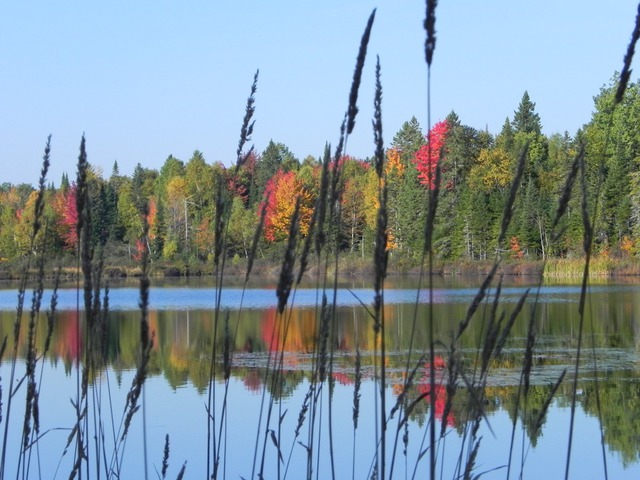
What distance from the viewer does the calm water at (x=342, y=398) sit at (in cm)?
751

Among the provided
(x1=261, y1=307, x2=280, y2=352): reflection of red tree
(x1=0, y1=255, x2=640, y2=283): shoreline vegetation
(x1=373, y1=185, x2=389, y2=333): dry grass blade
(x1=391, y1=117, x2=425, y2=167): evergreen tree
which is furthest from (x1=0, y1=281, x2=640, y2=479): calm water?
(x1=391, y1=117, x2=425, y2=167): evergreen tree

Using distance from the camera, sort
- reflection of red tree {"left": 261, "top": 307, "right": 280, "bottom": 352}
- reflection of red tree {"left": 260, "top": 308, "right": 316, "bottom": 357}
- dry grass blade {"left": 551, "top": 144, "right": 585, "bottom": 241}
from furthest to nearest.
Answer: reflection of red tree {"left": 261, "top": 307, "right": 280, "bottom": 352}
reflection of red tree {"left": 260, "top": 308, "right": 316, "bottom": 357}
dry grass blade {"left": 551, "top": 144, "right": 585, "bottom": 241}

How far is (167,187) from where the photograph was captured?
231ft

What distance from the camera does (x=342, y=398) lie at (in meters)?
10.8

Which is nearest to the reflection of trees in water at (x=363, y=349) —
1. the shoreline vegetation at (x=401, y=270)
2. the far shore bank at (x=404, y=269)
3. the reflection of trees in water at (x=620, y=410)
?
the reflection of trees in water at (x=620, y=410)

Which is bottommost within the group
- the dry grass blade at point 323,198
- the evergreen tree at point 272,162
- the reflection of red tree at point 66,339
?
the reflection of red tree at point 66,339

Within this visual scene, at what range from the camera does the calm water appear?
7.51 m

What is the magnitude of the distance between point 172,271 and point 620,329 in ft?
123

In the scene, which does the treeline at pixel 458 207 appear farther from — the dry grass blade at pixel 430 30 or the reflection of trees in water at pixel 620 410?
the dry grass blade at pixel 430 30

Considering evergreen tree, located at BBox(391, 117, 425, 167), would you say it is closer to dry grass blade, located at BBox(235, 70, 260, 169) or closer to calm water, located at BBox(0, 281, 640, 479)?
calm water, located at BBox(0, 281, 640, 479)

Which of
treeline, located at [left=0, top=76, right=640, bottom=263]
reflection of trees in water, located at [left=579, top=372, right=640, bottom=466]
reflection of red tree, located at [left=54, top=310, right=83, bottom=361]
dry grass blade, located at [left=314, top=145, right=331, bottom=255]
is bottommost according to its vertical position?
reflection of red tree, located at [left=54, top=310, right=83, bottom=361]

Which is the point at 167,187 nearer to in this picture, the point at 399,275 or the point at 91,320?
the point at 399,275

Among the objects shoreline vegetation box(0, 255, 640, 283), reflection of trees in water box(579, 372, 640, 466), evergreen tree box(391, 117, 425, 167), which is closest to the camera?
reflection of trees in water box(579, 372, 640, 466)

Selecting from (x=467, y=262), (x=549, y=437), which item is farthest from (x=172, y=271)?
(x=549, y=437)
